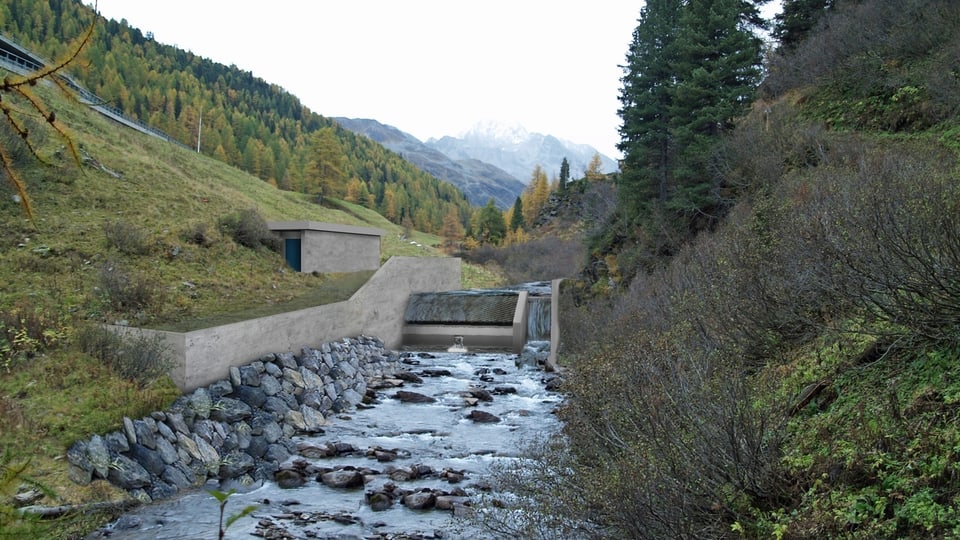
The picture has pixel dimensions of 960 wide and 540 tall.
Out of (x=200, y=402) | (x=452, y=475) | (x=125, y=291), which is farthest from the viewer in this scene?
(x=125, y=291)

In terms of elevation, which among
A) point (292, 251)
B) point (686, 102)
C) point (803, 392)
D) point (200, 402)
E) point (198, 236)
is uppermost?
point (686, 102)

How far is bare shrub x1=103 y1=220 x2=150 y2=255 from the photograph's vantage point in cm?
2098

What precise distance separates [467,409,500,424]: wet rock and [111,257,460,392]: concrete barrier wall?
628 cm

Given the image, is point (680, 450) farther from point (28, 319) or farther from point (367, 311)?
point (367, 311)

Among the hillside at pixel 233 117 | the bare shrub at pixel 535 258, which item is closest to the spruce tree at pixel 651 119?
the bare shrub at pixel 535 258

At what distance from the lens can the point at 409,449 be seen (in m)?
14.5

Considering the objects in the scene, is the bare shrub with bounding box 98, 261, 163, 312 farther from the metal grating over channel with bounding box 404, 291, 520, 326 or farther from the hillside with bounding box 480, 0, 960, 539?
the hillside with bounding box 480, 0, 960, 539

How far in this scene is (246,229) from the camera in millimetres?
27000

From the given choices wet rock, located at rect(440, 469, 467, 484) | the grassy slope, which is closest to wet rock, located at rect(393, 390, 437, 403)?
the grassy slope

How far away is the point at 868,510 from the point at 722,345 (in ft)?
15.2

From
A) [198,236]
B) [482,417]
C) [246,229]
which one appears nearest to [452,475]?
[482,417]

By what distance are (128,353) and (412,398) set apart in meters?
8.28

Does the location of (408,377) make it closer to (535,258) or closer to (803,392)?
(803,392)

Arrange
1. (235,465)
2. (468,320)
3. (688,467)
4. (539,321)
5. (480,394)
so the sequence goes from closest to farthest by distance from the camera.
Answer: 1. (688,467)
2. (235,465)
3. (480,394)
4. (468,320)
5. (539,321)
